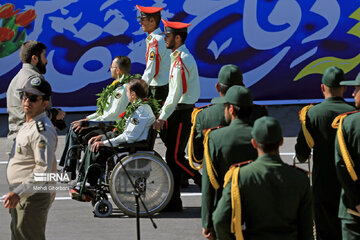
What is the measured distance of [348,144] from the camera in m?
6.66

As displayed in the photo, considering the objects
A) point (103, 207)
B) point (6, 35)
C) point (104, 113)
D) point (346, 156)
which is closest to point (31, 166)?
point (346, 156)

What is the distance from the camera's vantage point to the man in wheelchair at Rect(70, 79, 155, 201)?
9.88 metres

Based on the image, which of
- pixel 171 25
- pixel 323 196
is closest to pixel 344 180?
pixel 323 196

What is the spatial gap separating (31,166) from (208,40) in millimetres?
12238

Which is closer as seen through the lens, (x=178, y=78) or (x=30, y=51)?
(x=30, y=51)

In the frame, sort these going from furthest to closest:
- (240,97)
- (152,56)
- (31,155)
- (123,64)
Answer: (152,56) < (123,64) < (31,155) < (240,97)

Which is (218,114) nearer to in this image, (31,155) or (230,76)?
(230,76)

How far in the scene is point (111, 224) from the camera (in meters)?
9.83

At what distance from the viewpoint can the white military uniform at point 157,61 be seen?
37.2 ft

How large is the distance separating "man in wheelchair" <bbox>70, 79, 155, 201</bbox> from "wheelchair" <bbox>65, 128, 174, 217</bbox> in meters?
0.06

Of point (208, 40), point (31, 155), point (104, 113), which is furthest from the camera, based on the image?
point (208, 40)

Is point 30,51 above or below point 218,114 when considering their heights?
above

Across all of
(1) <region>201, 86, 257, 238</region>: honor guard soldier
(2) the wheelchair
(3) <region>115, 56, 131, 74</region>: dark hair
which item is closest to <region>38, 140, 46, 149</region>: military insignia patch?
(1) <region>201, 86, 257, 238</region>: honor guard soldier

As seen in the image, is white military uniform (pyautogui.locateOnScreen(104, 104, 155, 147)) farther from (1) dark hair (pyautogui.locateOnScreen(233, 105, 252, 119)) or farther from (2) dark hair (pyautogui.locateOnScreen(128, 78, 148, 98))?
(1) dark hair (pyautogui.locateOnScreen(233, 105, 252, 119))
